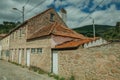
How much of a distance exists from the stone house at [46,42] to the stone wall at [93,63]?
665 mm

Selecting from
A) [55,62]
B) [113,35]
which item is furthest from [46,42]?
[113,35]

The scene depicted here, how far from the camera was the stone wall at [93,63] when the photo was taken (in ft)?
31.3

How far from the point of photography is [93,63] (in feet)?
36.0

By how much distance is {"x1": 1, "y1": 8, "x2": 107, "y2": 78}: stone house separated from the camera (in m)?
15.3

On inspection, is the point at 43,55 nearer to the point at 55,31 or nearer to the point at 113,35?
the point at 55,31

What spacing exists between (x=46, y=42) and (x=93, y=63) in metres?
7.85

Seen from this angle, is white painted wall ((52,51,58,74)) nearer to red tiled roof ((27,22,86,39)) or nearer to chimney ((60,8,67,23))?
red tiled roof ((27,22,86,39))

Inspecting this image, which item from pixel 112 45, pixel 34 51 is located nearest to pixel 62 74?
pixel 112 45

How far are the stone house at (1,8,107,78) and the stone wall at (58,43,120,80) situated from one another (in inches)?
26.2

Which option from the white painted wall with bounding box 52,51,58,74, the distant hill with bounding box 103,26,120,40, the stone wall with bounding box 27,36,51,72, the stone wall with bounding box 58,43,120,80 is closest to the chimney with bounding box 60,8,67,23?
the stone wall with bounding box 27,36,51,72

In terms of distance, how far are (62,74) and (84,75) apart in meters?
3.15

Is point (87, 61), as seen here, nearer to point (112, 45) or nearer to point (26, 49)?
point (112, 45)

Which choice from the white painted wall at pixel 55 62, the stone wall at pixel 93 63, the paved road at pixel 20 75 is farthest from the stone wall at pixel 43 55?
the stone wall at pixel 93 63

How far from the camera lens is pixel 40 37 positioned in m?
19.3
